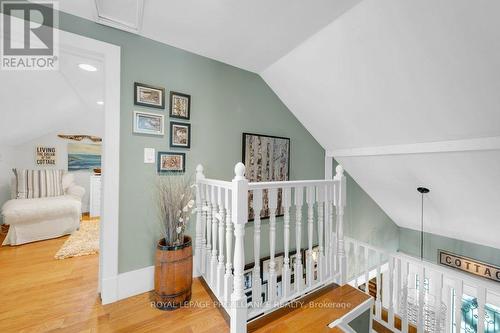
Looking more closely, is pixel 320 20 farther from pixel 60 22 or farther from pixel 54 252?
pixel 54 252

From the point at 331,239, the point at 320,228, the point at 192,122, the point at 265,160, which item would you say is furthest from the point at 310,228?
the point at 192,122

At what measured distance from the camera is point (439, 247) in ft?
11.6

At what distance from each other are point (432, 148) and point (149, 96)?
2754mm

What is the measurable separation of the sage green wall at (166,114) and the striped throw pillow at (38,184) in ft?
10.1

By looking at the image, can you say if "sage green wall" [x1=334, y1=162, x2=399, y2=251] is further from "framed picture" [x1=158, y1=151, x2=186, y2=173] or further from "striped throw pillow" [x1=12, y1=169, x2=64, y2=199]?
"striped throw pillow" [x1=12, y1=169, x2=64, y2=199]

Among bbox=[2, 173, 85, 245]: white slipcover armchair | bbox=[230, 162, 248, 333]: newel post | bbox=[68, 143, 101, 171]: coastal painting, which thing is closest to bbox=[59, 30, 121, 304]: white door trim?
bbox=[230, 162, 248, 333]: newel post

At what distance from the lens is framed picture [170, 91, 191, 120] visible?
1.89m

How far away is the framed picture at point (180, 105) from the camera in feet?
6.21

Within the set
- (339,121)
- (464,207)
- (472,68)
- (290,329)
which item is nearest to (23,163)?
(290,329)

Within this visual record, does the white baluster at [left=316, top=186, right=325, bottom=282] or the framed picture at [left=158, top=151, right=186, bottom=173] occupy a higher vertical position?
the framed picture at [left=158, top=151, right=186, bottom=173]

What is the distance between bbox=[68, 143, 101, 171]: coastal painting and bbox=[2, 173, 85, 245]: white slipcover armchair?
117cm

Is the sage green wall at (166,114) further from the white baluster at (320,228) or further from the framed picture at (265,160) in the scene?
the white baluster at (320,228)

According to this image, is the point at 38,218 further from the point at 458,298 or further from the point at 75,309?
the point at 458,298

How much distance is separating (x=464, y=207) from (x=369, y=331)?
211 cm
